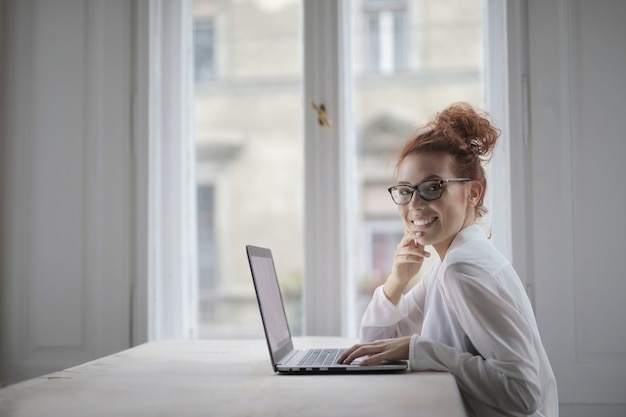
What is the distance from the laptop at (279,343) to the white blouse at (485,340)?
0.35 feet

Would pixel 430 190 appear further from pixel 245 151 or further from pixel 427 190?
pixel 245 151

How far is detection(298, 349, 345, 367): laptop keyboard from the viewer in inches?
55.7

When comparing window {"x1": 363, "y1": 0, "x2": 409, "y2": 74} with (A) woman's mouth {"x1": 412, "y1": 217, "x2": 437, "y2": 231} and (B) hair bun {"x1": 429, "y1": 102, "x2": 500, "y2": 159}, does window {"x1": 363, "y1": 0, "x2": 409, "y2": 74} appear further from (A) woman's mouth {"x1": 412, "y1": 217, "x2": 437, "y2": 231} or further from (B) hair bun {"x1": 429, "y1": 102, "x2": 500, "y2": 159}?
(A) woman's mouth {"x1": 412, "y1": 217, "x2": 437, "y2": 231}

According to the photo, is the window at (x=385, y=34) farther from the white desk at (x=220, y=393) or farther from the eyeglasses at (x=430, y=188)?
the white desk at (x=220, y=393)

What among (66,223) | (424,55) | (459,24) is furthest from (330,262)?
(424,55)

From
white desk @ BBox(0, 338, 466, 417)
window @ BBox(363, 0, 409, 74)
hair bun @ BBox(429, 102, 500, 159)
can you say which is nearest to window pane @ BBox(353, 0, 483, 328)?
window @ BBox(363, 0, 409, 74)

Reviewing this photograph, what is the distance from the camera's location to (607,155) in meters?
2.14

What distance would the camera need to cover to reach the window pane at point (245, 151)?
2598mm

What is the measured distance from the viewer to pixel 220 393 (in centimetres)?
116

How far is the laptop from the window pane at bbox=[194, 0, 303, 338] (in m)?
0.68

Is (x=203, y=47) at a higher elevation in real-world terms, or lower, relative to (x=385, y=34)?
lower

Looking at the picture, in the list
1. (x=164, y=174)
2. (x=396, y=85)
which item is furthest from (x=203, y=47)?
(x=396, y=85)

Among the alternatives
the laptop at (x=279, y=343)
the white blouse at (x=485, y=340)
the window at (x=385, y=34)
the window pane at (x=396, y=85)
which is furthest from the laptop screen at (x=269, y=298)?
the window at (x=385, y=34)

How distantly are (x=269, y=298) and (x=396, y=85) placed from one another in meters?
2.91
